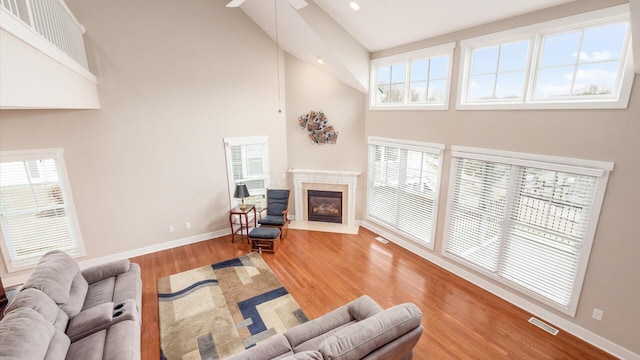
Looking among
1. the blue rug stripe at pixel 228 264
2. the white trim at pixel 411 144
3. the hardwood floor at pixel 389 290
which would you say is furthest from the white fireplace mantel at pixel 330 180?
the blue rug stripe at pixel 228 264

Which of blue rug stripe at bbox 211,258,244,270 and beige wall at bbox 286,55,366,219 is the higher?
beige wall at bbox 286,55,366,219

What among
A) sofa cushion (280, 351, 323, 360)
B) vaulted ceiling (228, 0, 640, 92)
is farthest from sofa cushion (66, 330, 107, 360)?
vaulted ceiling (228, 0, 640, 92)

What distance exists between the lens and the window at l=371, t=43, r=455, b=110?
14.9ft

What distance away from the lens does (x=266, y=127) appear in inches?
246

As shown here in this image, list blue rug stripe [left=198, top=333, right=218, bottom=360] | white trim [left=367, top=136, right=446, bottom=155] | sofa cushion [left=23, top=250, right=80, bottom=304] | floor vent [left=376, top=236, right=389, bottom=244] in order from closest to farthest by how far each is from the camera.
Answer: sofa cushion [left=23, top=250, right=80, bottom=304] < blue rug stripe [left=198, top=333, right=218, bottom=360] < white trim [left=367, top=136, right=446, bottom=155] < floor vent [left=376, top=236, right=389, bottom=244]

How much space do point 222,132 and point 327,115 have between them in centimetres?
226

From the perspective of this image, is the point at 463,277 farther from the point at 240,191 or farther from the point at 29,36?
the point at 29,36

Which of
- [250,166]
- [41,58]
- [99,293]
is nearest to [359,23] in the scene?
[250,166]

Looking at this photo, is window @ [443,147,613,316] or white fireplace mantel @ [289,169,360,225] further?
white fireplace mantel @ [289,169,360,225]

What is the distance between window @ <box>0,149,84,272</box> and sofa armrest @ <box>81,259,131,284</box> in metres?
1.44

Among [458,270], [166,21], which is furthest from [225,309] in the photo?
[166,21]

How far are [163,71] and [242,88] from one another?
1429 millimetres

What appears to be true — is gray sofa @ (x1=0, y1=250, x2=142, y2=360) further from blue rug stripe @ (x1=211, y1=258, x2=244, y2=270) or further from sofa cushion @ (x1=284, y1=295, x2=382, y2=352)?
sofa cushion @ (x1=284, y1=295, x2=382, y2=352)

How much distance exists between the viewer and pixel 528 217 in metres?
3.76
